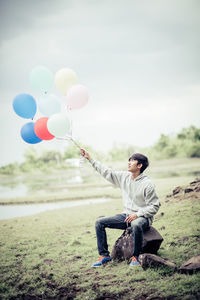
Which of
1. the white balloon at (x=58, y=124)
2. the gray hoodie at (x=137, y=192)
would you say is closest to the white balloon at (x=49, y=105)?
the white balloon at (x=58, y=124)

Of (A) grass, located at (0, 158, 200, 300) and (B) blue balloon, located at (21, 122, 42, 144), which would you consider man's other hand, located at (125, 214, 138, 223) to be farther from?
(B) blue balloon, located at (21, 122, 42, 144)

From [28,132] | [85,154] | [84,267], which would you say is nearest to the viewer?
[84,267]

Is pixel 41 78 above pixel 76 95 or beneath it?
above

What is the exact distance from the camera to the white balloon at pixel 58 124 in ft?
16.9

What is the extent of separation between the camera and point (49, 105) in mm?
5898

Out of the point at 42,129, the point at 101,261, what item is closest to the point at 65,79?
the point at 42,129

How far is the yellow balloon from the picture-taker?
5.96 m

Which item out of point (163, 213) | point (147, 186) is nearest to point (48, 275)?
point (147, 186)

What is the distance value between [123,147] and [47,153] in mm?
26027

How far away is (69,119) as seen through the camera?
5.52 meters

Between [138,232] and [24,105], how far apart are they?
3.55 m

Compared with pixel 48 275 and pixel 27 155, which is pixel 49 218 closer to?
pixel 48 275

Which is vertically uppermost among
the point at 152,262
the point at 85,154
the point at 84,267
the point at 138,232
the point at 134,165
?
the point at 85,154

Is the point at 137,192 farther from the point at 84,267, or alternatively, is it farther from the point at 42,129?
the point at 42,129
